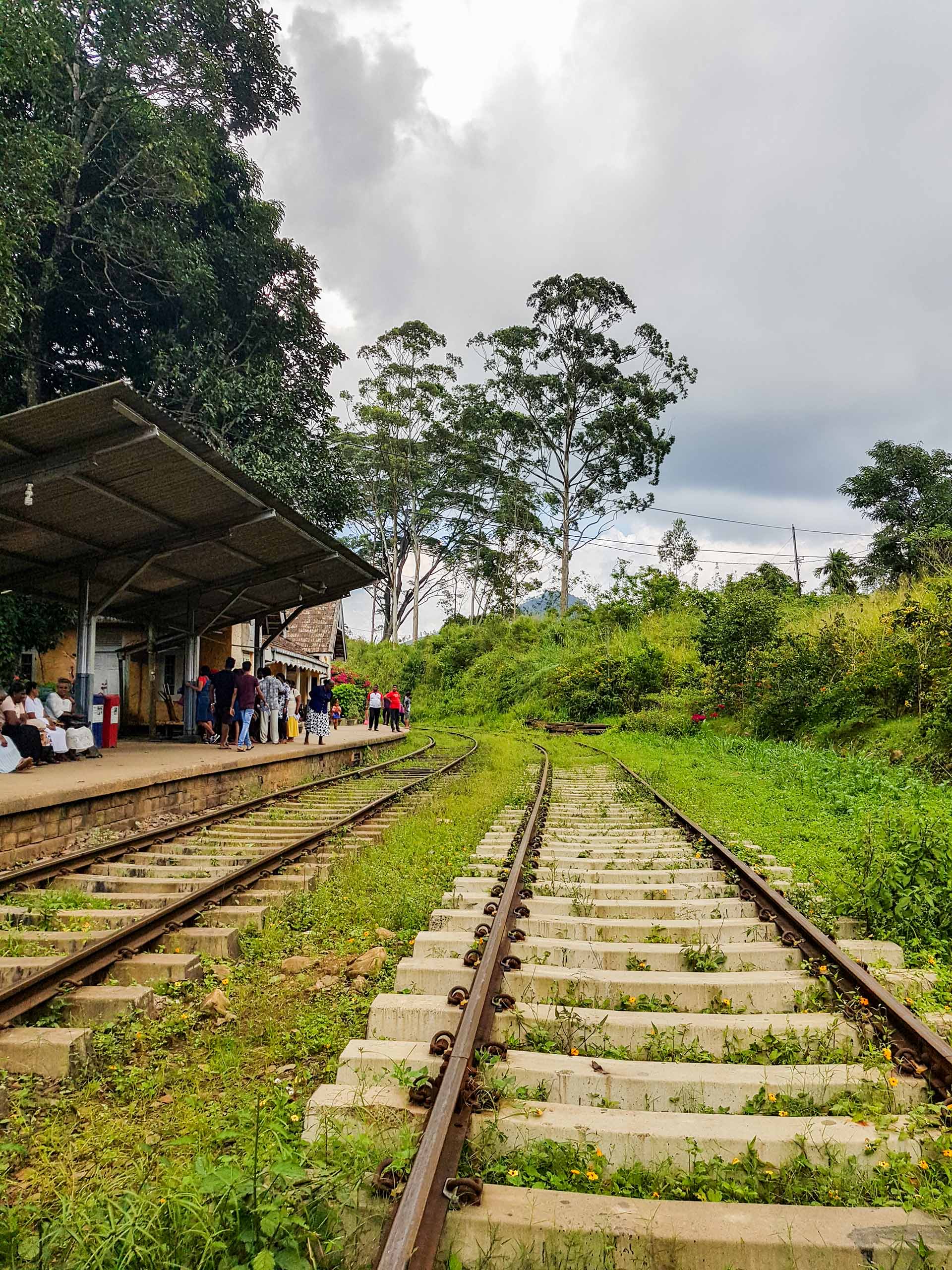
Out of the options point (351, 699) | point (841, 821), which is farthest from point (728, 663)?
point (351, 699)

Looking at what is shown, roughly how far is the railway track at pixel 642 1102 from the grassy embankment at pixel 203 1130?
0.74ft

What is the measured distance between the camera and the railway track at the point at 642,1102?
198 centimetres

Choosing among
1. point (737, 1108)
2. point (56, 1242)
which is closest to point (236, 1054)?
point (56, 1242)

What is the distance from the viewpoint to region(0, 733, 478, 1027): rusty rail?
3.51 meters

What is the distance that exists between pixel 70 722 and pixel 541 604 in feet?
131

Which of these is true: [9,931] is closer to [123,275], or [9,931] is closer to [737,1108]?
[737,1108]

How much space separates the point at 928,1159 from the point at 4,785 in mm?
8802

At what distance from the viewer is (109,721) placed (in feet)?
46.0

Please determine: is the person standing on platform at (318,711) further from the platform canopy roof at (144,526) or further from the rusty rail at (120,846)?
the rusty rail at (120,846)

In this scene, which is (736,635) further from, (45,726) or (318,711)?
(45,726)

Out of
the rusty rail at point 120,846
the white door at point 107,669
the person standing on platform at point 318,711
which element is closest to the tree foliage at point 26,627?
the white door at point 107,669

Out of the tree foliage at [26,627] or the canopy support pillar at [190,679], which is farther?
the canopy support pillar at [190,679]

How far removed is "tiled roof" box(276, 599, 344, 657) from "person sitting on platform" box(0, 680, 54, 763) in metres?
21.4

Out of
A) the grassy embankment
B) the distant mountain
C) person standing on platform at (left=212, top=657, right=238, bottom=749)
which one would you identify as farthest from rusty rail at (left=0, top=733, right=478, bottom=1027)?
the distant mountain
